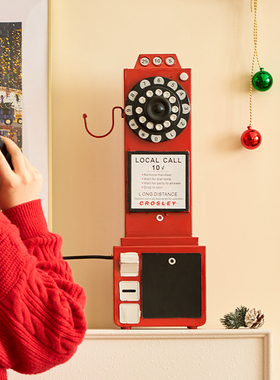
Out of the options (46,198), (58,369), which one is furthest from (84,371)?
(46,198)

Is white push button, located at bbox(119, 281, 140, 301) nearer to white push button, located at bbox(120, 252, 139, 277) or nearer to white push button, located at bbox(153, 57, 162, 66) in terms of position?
white push button, located at bbox(120, 252, 139, 277)

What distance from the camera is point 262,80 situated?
4.14 feet

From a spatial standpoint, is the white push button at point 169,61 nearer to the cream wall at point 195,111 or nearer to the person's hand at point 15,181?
the cream wall at point 195,111

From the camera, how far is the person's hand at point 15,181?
0.53 m

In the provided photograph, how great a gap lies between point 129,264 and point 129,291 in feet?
0.26

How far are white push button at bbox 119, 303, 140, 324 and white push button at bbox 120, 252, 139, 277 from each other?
0.09 m

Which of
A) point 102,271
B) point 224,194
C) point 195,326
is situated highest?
point 224,194

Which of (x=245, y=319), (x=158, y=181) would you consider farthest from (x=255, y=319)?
(x=158, y=181)

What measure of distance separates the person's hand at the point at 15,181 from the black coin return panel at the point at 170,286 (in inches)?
21.6

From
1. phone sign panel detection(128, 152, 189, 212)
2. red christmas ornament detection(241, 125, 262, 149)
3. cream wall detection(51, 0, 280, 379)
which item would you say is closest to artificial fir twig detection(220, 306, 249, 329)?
cream wall detection(51, 0, 280, 379)

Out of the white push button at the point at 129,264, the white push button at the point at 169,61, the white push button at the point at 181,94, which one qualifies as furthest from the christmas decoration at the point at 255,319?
the white push button at the point at 169,61

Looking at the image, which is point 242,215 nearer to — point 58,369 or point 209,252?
point 209,252

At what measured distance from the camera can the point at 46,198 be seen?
1257 mm

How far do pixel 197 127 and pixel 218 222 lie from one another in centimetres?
35
